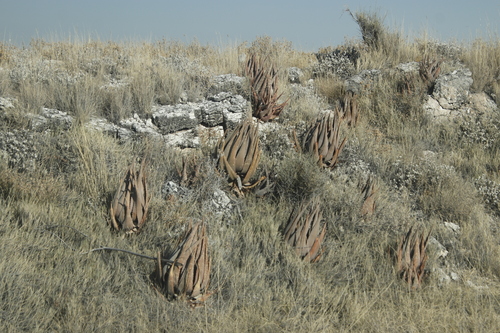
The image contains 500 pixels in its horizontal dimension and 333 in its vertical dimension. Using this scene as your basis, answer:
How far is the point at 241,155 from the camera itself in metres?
5.04

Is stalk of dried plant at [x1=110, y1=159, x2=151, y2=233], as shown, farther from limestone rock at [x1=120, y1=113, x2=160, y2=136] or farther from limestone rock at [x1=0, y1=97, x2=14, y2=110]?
limestone rock at [x1=0, y1=97, x2=14, y2=110]

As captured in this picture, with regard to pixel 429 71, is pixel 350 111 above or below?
below

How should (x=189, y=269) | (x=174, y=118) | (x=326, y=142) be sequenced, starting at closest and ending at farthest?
1. (x=189, y=269)
2. (x=326, y=142)
3. (x=174, y=118)

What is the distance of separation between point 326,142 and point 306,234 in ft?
5.89

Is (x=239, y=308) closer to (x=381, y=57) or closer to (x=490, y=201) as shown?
(x=490, y=201)

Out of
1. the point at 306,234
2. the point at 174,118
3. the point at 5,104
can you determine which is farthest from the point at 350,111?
the point at 5,104

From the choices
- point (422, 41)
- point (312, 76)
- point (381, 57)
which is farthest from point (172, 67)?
point (422, 41)

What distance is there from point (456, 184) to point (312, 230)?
8.09ft

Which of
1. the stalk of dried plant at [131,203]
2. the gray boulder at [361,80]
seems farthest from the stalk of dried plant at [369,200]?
the gray boulder at [361,80]

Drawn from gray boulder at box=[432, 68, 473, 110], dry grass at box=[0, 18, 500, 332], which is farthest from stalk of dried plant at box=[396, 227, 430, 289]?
gray boulder at box=[432, 68, 473, 110]

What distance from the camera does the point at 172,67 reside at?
771 cm

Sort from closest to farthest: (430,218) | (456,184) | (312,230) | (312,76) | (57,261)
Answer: (57,261) → (312,230) → (430,218) → (456,184) → (312,76)

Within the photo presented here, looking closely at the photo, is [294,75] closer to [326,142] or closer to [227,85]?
[227,85]

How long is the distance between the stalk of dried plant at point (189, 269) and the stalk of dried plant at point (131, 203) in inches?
33.1
